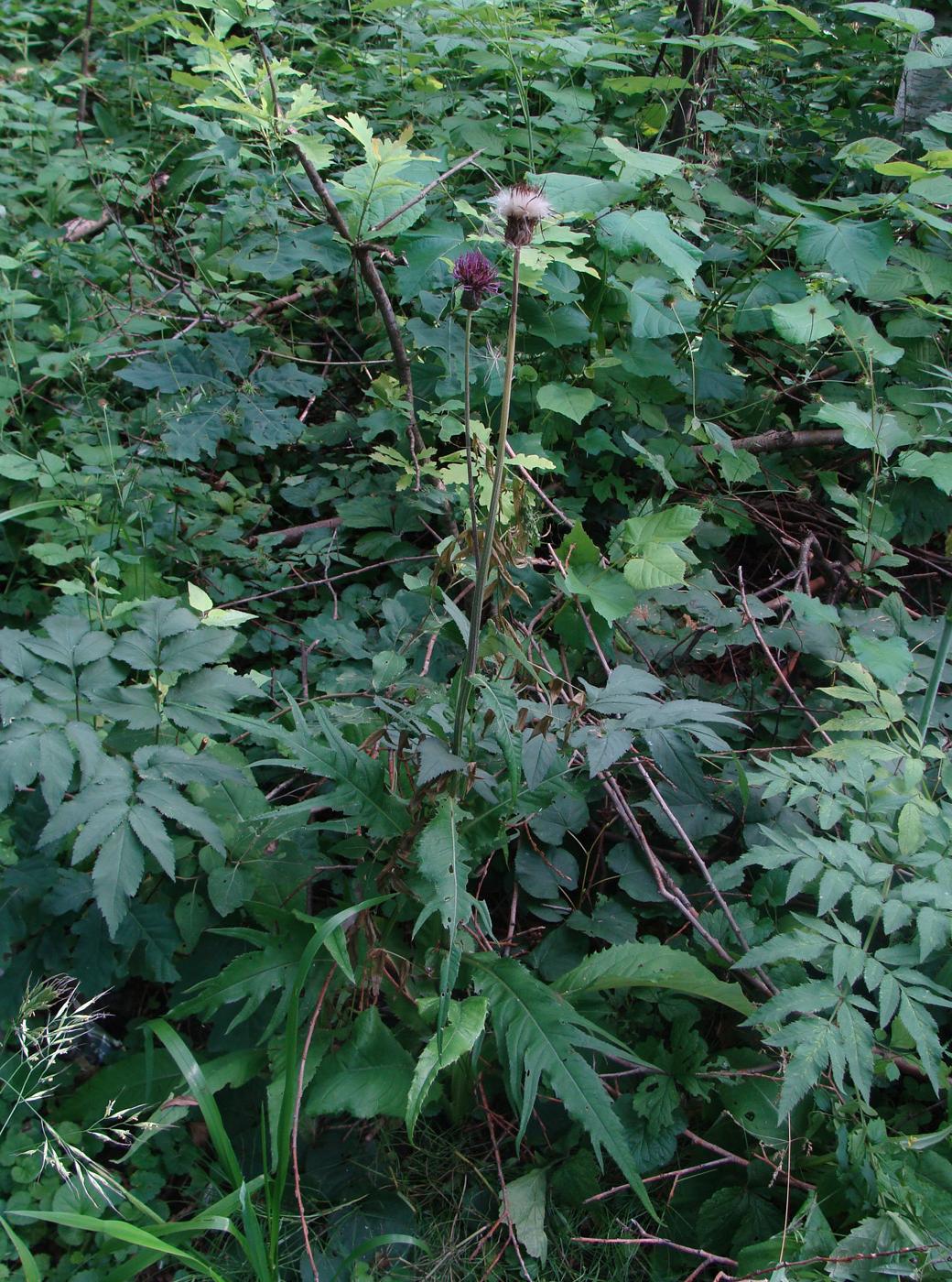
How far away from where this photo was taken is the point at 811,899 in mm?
1809

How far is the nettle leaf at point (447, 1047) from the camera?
128 cm

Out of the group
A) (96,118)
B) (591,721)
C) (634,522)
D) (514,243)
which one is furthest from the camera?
(96,118)

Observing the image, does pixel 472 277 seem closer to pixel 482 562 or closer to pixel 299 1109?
pixel 482 562

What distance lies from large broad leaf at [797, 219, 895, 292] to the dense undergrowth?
16 mm

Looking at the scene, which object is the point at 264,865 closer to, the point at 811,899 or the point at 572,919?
the point at 572,919

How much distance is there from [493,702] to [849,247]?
5.45 ft

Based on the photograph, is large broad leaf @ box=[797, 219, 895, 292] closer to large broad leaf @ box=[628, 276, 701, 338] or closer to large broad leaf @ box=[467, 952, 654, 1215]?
large broad leaf @ box=[628, 276, 701, 338]

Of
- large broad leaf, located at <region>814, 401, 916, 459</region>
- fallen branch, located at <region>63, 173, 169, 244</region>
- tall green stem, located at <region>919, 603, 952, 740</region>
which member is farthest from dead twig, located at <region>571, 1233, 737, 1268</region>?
fallen branch, located at <region>63, 173, 169, 244</region>

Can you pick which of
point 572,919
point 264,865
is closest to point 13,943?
point 264,865

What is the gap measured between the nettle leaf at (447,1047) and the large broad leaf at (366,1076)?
12cm

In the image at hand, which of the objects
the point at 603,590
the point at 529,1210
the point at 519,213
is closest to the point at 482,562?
the point at 519,213

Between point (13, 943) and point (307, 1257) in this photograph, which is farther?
point (13, 943)

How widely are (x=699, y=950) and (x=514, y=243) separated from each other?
1296 millimetres

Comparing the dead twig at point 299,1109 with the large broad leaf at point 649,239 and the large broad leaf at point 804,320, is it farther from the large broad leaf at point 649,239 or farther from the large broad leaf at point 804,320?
the large broad leaf at point 804,320
